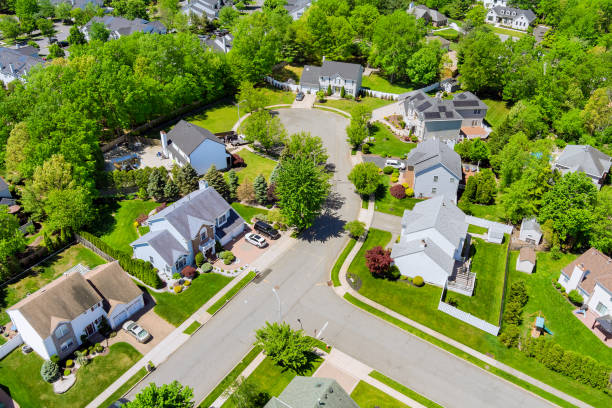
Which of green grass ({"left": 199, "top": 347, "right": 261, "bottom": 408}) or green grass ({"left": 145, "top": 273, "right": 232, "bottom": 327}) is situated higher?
green grass ({"left": 199, "top": 347, "right": 261, "bottom": 408})

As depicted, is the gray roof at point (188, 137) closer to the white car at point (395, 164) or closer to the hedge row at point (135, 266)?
the hedge row at point (135, 266)

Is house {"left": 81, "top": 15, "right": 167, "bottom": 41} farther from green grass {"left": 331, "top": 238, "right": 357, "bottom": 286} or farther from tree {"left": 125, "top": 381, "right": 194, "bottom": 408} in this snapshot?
tree {"left": 125, "top": 381, "right": 194, "bottom": 408}

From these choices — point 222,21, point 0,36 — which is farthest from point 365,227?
point 0,36

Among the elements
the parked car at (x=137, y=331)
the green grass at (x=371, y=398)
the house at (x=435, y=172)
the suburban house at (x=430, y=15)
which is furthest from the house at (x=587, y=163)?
the suburban house at (x=430, y=15)

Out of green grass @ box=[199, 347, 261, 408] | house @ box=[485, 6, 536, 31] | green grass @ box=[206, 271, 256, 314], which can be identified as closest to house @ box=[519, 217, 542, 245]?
green grass @ box=[206, 271, 256, 314]

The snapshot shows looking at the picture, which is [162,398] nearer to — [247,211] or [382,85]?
[247,211]
